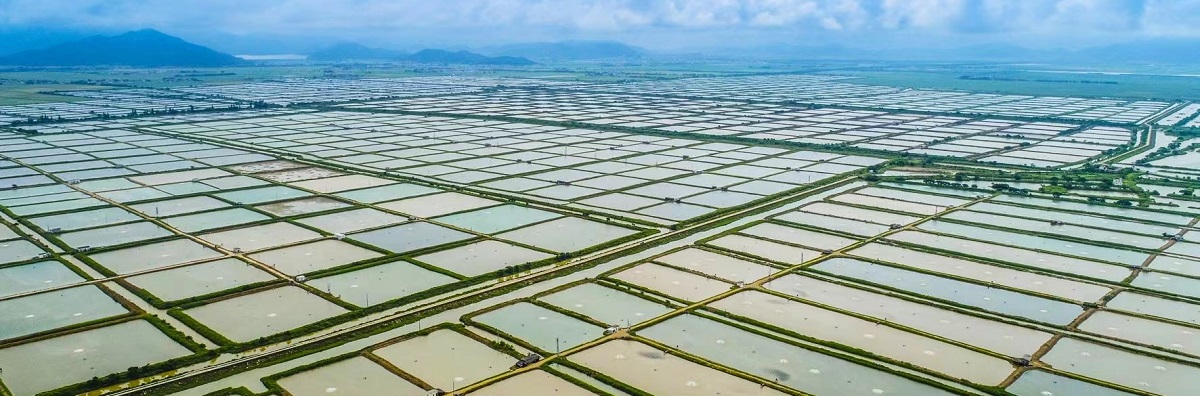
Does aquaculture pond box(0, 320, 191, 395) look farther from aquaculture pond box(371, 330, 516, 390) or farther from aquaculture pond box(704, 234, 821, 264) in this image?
aquaculture pond box(704, 234, 821, 264)

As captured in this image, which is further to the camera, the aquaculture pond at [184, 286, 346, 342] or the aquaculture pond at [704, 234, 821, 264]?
the aquaculture pond at [704, 234, 821, 264]

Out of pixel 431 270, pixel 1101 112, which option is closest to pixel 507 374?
pixel 431 270

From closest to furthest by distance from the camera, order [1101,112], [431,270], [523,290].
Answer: [523,290] → [431,270] → [1101,112]

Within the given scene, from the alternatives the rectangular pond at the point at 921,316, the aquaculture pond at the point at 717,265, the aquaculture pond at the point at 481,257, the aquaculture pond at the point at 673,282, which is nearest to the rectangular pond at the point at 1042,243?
the rectangular pond at the point at 921,316

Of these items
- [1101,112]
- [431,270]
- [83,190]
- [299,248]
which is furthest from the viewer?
[1101,112]

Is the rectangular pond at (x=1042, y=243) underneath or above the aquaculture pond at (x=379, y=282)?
above

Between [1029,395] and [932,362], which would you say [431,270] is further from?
[1029,395]

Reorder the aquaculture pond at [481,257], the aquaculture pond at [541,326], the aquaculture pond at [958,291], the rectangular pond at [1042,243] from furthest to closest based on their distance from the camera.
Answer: the rectangular pond at [1042,243] → the aquaculture pond at [481,257] → the aquaculture pond at [958,291] → the aquaculture pond at [541,326]

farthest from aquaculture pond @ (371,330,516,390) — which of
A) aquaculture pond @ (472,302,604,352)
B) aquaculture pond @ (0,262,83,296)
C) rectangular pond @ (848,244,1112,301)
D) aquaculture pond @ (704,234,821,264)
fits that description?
rectangular pond @ (848,244,1112,301)

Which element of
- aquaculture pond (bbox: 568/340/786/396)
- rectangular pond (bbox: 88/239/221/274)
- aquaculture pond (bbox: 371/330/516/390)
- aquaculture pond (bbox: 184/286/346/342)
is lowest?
aquaculture pond (bbox: 371/330/516/390)

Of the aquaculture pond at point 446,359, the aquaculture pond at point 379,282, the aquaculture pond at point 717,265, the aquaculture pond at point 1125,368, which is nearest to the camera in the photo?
the aquaculture pond at point 1125,368

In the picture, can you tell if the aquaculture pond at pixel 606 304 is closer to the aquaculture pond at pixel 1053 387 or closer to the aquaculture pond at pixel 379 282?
the aquaculture pond at pixel 379 282
